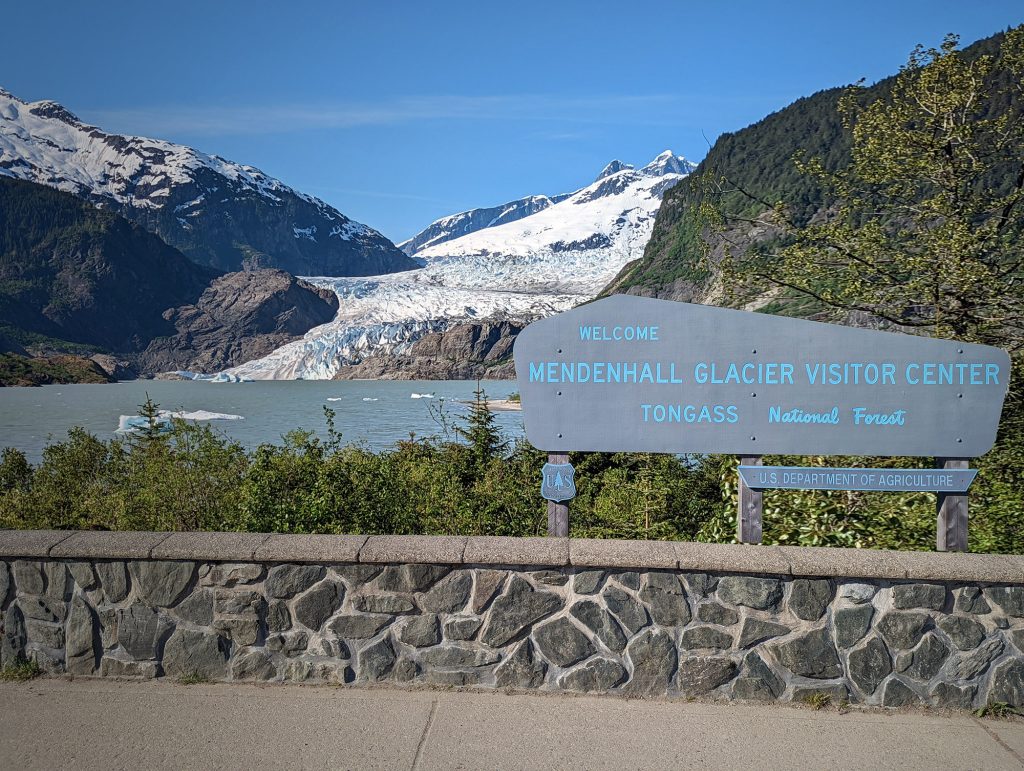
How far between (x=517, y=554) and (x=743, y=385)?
160 centimetres

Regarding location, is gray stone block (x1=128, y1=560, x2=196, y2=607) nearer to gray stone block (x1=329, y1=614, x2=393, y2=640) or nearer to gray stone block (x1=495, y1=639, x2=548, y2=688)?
gray stone block (x1=329, y1=614, x2=393, y2=640)

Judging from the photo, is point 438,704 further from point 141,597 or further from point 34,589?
point 34,589

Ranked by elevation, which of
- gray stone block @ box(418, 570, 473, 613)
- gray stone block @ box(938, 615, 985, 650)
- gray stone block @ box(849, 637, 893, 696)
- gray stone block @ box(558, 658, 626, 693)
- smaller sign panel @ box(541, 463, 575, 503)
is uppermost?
smaller sign panel @ box(541, 463, 575, 503)

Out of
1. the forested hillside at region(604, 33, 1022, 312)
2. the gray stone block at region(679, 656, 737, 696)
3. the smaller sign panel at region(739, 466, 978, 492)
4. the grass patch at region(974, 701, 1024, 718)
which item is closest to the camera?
the grass patch at region(974, 701, 1024, 718)

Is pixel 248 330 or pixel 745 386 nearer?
pixel 745 386

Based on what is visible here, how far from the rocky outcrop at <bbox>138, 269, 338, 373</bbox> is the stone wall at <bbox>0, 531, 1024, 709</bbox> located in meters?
188

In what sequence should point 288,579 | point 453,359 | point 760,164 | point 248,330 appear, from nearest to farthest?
point 288,579 → point 760,164 → point 453,359 → point 248,330

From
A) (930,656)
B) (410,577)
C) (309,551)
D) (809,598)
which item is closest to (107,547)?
(309,551)

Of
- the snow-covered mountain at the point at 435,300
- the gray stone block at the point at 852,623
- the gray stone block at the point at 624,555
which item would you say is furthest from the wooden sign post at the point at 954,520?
the snow-covered mountain at the point at 435,300

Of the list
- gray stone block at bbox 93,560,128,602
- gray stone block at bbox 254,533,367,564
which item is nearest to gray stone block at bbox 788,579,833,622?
gray stone block at bbox 254,533,367,564

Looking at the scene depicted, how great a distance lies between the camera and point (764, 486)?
14.4ft

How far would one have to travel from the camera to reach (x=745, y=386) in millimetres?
4402

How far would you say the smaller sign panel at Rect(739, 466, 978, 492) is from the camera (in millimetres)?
4266

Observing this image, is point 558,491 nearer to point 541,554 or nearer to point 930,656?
point 541,554
